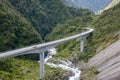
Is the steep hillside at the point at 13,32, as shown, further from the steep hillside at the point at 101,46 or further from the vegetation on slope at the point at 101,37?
the vegetation on slope at the point at 101,37

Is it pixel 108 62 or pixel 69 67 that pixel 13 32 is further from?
pixel 108 62

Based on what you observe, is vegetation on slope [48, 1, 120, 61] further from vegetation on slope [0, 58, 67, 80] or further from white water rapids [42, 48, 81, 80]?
vegetation on slope [0, 58, 67, 80]

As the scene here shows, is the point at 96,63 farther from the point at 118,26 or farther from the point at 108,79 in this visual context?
the point at 118,26

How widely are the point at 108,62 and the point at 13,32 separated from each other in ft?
153

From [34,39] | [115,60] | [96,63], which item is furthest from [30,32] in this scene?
[115,60]

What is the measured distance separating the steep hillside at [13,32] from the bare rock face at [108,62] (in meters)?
30.2

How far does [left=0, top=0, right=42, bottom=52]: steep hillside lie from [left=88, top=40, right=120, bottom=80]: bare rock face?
30200 mm

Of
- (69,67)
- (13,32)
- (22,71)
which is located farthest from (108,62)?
(13,32)

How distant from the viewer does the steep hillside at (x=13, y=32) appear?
138m

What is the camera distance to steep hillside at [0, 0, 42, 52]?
453 feet

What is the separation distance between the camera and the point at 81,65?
13562 centimetres

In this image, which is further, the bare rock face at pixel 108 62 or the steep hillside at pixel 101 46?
the steep hillside at pixel 101 46

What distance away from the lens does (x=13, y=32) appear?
145875 mm

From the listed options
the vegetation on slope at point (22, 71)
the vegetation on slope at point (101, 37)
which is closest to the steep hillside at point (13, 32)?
the vegetation on slope at point (22, 71)
